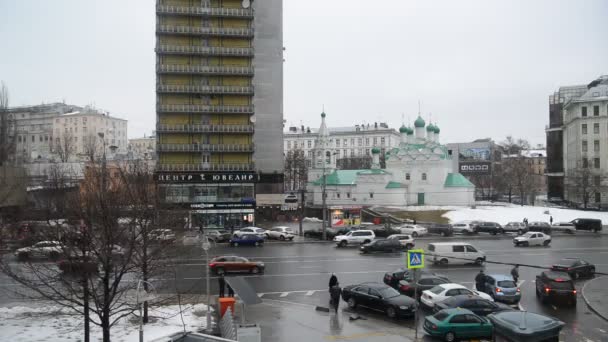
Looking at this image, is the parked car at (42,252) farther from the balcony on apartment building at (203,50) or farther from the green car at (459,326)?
the balcony on apartment building at (203,50)

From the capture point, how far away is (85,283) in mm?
13945

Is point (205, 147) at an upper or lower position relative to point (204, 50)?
lower

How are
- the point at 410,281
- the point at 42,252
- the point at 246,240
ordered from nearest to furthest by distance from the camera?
the point at 42,252, the point at 410,281, the point at 246,240

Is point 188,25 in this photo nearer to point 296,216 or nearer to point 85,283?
point 296,216

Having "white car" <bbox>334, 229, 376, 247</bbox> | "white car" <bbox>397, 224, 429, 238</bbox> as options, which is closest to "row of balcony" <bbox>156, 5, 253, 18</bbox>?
"white car" <bbox>397, 224, 429, 238</bbox>

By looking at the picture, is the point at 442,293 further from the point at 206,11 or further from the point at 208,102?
the point at 206,11

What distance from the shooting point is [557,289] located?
22594 millimetres

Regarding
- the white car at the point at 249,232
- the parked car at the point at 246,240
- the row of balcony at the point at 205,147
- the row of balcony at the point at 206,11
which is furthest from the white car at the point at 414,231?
the row of balcony at the point at 206,11

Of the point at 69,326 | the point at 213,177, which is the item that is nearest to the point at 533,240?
the point at 213,177

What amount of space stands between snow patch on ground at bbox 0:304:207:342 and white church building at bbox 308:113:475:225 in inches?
2130

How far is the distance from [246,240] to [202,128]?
754 inches

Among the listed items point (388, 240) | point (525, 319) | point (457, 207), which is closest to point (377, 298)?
point (525, 319)

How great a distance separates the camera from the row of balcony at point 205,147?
56.3 metres

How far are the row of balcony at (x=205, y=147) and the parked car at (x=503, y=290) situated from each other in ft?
124
